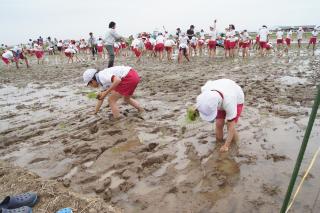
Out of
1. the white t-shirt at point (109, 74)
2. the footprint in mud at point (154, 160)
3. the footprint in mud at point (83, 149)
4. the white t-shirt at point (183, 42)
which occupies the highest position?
the white t-shirt at point (183, 42)

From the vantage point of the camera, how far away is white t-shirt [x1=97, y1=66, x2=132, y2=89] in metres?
5.25

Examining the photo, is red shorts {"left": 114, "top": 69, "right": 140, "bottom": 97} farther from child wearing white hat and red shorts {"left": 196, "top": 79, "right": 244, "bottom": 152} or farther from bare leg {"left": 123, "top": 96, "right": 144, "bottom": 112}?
child wearing white hat and red shorts {"left": 196, "top": 79, "right": 244, "bottom": 152}

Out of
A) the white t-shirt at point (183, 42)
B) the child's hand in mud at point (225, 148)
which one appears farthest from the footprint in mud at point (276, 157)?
the white t-shirt at point (183, 42)

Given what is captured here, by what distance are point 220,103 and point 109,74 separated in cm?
245

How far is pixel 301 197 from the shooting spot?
9.63 feet

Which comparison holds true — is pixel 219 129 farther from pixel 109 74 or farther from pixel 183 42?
pixel 183 42

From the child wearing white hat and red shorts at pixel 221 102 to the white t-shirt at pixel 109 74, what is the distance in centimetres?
213

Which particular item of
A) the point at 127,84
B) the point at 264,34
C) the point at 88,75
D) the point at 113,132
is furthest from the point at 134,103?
the point at 264,34

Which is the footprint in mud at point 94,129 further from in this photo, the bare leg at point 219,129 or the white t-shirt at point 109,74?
the bare leg at point 219,129

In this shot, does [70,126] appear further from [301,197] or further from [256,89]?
[256,89]

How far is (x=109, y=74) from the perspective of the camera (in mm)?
5309

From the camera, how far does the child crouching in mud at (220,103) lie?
3385mm

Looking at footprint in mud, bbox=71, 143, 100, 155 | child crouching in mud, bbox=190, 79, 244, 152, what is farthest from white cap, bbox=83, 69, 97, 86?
child crouching in mud, bbox=190, 79, 244, 152

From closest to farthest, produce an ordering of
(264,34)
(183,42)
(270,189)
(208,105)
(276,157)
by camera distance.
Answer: (270,189) < (208,105) < (276,157) < (183,42) < (264,34)
